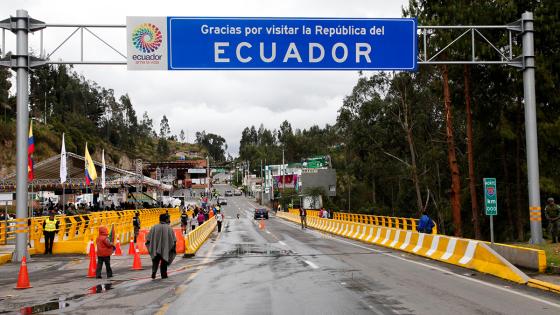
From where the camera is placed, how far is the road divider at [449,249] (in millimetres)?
→ 14078

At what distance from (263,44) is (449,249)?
8.57 m

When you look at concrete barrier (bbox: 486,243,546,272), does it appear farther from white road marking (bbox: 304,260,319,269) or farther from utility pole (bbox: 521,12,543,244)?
white road marking (bbox: 304,260,319,269)

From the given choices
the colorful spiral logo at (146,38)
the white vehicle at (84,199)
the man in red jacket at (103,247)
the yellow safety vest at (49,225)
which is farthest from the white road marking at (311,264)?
the white vehicle at (84,199)

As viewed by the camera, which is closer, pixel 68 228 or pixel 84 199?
pixel 68 228

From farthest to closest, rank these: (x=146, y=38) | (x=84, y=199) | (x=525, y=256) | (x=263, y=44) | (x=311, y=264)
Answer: (x=84, y=199), (x=146, y=38), (x=263, y=44), (x=311, y=264), (x=525, y=256)

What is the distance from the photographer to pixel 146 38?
19094 mm

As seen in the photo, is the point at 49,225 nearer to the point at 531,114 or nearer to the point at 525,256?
the point at 525,256

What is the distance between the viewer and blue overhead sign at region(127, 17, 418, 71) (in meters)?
18.7

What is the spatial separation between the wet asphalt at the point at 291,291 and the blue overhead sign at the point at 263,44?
246 inches

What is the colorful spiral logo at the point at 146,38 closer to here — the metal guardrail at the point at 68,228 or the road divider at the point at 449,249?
the metal guardrail at the point at 68,228

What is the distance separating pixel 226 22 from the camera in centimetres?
1867

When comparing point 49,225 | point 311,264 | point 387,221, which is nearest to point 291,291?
point 311,264

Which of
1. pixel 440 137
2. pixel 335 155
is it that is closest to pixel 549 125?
pixel 440 137

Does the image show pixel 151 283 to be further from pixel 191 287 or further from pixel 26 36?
pixel 26 36
